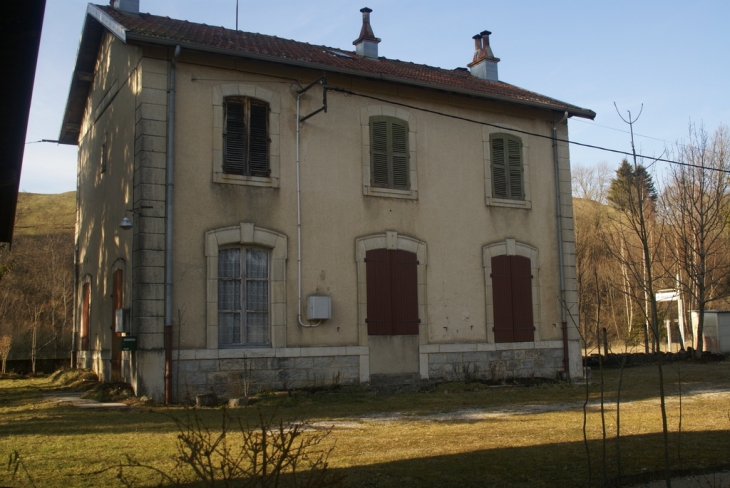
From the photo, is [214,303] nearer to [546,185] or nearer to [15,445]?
[15,445]

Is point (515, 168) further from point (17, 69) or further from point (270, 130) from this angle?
point (17, 69)

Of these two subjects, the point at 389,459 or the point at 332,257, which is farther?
the point at 332,257

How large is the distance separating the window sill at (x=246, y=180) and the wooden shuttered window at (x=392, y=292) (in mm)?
2310

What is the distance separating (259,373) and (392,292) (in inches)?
122

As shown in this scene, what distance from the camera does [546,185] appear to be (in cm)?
1650

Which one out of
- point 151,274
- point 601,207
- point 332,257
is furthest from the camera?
point 601,207

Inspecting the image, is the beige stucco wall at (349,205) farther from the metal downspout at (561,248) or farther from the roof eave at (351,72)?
the roof eave at (351,72)

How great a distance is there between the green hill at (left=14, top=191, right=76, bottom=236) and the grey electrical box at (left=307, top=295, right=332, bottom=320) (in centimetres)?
3841

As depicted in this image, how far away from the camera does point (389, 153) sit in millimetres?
14648

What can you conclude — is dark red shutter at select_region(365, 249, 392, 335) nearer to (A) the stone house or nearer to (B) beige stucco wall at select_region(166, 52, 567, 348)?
(A) the stone house

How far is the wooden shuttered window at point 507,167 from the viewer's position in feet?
52.2

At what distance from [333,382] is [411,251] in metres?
3.05

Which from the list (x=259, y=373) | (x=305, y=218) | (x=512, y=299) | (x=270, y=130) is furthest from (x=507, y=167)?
(x=259, y=373)

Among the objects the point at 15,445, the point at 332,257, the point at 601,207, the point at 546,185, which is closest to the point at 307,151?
the point at 332,257
